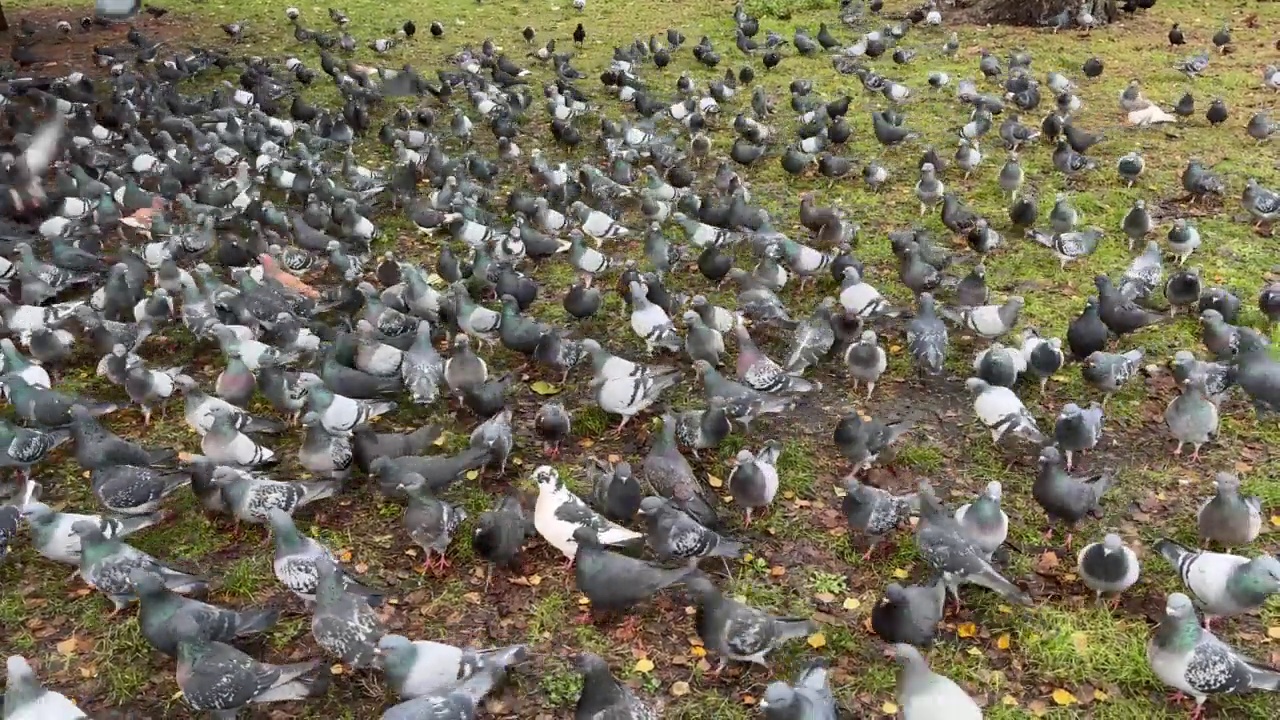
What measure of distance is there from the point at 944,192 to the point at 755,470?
6287 mm

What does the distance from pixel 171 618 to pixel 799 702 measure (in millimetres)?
3375

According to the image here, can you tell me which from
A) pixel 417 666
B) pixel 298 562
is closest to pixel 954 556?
pixel 417 666

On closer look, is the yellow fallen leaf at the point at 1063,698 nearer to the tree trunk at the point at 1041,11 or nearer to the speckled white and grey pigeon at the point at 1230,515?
the speckled white and grey pigeon at the point at 1230,515

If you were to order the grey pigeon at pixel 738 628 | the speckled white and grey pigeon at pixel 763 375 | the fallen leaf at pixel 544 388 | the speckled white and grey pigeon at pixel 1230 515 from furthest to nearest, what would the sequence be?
the fallen leaf at pixel 544 388, the speckled white and grey pigeon at pixel 763 375, the speckled white and grey pigeon at pixel 1230 515, the grey pigeon at pixel 738 628

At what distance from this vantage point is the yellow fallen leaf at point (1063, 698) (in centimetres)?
491

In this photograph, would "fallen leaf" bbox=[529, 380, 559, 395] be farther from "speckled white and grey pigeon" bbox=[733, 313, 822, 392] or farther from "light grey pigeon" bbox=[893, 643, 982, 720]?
"light grey pigeon" bbox=[893, 643, 982, 720]

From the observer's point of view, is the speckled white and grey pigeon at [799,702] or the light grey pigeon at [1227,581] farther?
the light grey pigeon at [1227,581]

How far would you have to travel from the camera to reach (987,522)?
561cm

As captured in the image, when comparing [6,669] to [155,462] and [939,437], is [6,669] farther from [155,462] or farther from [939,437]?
[939,437]

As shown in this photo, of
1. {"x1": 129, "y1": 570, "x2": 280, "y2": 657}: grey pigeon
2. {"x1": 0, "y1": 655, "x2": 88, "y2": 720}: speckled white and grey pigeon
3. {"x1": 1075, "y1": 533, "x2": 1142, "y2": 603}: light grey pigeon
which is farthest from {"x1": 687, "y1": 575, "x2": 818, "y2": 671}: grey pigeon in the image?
{"x1": 0, "y1": 655, "x2": 88, "y2": 720}: speckled white and grey pigeon

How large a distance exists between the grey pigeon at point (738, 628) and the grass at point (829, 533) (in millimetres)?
200

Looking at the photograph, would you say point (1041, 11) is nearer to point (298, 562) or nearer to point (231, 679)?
point (298, 562)

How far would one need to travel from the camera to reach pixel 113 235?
10.6 metres

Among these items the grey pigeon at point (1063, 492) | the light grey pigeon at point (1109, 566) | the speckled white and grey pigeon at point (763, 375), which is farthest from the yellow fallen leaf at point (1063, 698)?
the speckled white and grey pigeon at point (763, 375)
